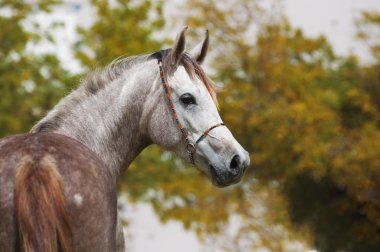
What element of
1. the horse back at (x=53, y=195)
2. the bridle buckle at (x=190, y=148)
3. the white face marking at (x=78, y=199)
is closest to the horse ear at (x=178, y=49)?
the bridle buckle at (x=190, y=148)

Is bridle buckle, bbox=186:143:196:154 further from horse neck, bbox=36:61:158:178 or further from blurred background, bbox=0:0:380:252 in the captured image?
blurred background, bbox=0:0:380:252

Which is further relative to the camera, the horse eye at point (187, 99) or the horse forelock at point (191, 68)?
the horse forelock at point (191, 68)

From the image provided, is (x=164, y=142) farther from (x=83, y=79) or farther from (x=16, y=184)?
(x=16, y=184)

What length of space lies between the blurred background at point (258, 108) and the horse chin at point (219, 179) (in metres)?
15.2

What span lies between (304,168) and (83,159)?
19.6 metres

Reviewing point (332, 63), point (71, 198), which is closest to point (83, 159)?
point (71, 198)

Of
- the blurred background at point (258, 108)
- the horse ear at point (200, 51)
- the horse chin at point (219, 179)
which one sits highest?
the blurred background at point (258, 108)

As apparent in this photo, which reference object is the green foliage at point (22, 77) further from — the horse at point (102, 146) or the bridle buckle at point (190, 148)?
the bridle buckle at point (190, 148)

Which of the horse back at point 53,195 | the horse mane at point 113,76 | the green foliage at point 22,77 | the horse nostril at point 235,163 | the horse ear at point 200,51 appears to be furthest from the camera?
the green foliage at point 22,77

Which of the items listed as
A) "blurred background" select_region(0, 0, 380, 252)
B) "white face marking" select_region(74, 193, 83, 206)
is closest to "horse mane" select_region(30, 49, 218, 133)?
"white face marking" select_region(74, 193, 83, 206)

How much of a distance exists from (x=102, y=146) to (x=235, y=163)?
3.21 feet

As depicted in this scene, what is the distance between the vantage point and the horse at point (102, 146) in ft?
14.3

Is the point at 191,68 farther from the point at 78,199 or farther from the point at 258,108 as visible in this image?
the point at 258,108

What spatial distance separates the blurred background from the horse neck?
48.3 ft
